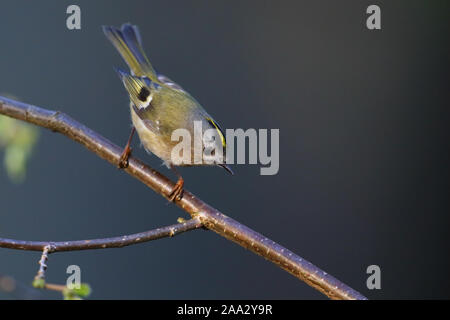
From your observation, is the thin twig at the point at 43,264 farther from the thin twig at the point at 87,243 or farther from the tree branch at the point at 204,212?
the tree branch at the point at 204,212

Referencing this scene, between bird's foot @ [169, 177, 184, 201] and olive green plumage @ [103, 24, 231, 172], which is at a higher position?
olive green plumage @ [103, 24, 231, 172]

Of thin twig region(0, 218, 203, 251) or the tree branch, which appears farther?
the tree branch

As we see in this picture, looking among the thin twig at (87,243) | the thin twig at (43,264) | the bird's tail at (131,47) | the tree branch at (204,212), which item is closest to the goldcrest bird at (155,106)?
the bird's tail at (131,47)

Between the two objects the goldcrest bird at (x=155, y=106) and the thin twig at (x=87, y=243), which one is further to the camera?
the goldcrest bird at (x=155, y=106)

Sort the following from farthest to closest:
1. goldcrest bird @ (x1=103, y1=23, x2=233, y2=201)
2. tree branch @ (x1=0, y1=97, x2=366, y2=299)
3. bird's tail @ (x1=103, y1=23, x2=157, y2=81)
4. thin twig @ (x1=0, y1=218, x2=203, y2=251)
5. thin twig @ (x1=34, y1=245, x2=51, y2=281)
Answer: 1. bird's tail @ (x1=103, y1=23, x2=157, y2=81)
2. goldcrest bird @ (x1=103, y1=23, x2=233, y2=201)
3. tree branch @ (x1=0, y1=97, x2=366, y2=299)
4. thin twig @ (x1=0, y1=218, x2=203, y2=251)
5. thin twig @ (x1=34, y1=245, x2=51, y2=281)

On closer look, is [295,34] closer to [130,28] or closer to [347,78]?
[347,78]

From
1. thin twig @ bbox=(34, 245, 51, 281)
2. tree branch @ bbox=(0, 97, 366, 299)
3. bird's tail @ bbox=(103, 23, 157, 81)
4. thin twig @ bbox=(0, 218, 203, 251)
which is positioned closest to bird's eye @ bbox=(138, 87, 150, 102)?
bird's tail @ bbox=(103, 23, 157, 81)

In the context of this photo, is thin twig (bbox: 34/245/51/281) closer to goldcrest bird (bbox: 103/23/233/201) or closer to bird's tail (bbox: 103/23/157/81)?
goldcrest bird (bbox: 103/23/233/201)
